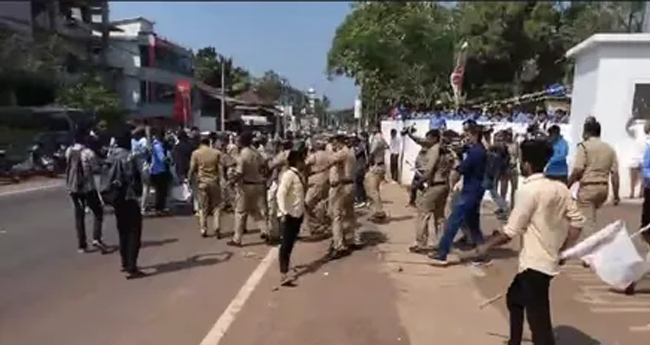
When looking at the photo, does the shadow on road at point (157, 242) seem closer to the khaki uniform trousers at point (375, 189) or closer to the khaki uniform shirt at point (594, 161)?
the khaki uniform trousers at point (375, 189)

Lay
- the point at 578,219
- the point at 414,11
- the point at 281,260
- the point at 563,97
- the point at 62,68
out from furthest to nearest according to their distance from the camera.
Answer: the point at 62,68, the point at 414,11, the point at 563,97, the point at 281,260, the point at 578,219

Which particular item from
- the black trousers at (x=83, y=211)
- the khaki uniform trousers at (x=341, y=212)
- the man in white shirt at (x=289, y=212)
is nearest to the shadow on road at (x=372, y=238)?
the khaki uniform trousers at (x=341, y=212)

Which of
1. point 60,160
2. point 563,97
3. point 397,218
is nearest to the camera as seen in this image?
point 397,218

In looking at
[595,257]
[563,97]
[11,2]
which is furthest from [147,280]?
[11,2]

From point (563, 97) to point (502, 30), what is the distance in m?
14.1

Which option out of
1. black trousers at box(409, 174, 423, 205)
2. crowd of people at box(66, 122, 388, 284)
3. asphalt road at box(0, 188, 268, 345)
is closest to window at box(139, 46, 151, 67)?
crowd of people at box(66, 122, 388, 284)

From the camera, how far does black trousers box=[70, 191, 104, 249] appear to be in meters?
9.59

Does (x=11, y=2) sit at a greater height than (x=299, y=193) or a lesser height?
greater

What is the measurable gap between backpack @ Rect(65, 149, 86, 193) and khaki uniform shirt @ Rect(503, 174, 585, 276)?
6547mm

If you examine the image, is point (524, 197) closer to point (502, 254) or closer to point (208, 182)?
point (502, 254)

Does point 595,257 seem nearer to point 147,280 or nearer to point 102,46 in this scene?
point 147,280

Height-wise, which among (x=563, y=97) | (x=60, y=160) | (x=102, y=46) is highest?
(x=102, y=46)

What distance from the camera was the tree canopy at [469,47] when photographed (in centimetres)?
3247

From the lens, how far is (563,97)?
886 inches
